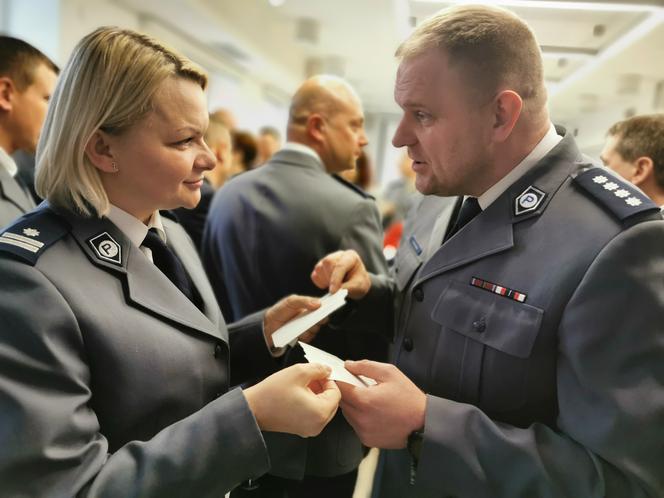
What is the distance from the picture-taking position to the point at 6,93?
2273 mm

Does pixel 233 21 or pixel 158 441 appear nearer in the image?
pixel 158 441

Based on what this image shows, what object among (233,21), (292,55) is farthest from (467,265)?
(292,55)

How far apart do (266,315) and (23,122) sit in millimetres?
1658

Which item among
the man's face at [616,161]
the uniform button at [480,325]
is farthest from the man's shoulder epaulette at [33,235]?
the man's face at [616,161]

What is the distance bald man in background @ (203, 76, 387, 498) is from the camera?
208 centimetres

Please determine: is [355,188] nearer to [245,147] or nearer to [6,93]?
[6,93]

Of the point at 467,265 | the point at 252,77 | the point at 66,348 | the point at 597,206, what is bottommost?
the point at 252,77

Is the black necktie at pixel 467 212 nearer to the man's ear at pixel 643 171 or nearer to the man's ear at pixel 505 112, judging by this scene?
the man's ear at pixel 505 112

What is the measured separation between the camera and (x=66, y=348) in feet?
2.96

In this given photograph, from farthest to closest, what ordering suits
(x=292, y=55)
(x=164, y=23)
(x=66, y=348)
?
(x=292, y=55), (x=164, y=23), (x=66, y=348)

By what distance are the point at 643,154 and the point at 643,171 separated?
0.20ft

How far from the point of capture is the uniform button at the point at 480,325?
43.4 inches

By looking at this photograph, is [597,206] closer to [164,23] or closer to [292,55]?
[164,23]

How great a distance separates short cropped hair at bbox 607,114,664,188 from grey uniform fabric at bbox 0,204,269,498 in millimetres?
1649
